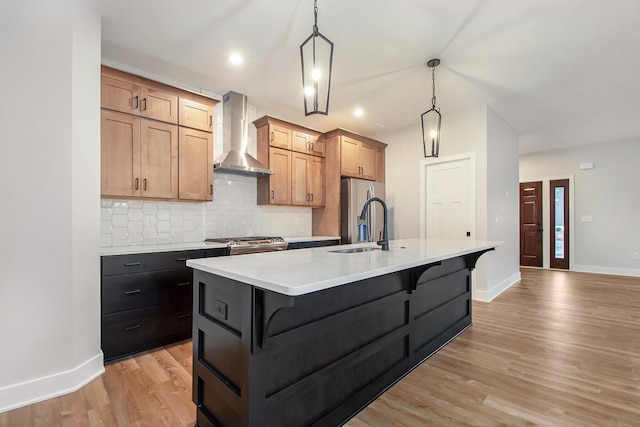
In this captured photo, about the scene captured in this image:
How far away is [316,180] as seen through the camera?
4746 mm

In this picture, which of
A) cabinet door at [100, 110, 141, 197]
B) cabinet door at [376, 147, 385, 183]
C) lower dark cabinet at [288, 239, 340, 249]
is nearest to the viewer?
cabinet door at [100, 110, 141, 197]

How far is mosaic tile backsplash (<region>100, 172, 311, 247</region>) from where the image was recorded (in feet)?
10.2

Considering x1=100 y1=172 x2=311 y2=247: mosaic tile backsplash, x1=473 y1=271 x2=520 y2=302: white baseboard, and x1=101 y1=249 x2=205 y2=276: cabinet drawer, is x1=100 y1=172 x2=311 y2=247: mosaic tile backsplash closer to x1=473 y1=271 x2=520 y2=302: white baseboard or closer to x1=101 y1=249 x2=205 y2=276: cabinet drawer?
x1=101 y1=249 x2=205 y2=276: cabinet drawer

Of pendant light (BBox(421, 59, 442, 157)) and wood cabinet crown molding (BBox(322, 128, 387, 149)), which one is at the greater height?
wood cabinet crown molding (BBox(322, 128, 387, 149))

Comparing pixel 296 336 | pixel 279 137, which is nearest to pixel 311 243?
Answer: pixel 279 137

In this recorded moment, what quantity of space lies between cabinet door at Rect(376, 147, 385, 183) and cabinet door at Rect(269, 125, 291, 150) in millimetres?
1758

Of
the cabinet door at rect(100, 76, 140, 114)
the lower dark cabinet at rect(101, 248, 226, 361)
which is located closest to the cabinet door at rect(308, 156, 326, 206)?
the lower dark cabinet at rect(101, 248, 226, 361)

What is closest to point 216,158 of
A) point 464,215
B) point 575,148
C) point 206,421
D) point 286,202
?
point 286,202

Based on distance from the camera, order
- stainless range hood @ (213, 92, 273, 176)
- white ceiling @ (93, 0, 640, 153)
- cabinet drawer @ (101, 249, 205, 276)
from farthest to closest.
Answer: stainless range hood @ (213, 92, 273, 176), cabinet drawer @ (101, 249, 205, 276), white ceiling @ (93, 0, 640, 153)

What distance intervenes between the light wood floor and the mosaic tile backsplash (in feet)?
3.95

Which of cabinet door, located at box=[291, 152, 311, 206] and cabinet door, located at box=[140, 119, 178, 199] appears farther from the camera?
cabinet door, located at box=[291, 152, 311, 206]

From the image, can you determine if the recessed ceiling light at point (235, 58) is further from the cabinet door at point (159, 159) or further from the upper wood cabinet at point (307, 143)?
the upper wood cabinet at point (307, 143)

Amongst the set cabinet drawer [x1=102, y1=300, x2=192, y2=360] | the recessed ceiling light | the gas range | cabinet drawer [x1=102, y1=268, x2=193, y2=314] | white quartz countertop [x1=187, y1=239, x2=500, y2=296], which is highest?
the recessed ceiling light

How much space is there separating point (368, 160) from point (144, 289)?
3.74m
